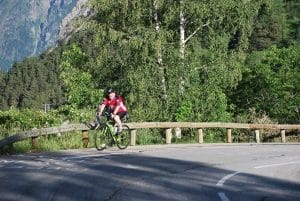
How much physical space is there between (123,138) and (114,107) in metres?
1.33

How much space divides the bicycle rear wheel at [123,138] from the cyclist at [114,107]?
27 centimetres

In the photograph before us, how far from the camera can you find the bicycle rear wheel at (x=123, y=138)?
20.2 m

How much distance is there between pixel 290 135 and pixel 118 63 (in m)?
10.3

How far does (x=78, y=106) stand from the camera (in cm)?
3656

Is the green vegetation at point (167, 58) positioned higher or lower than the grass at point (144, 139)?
higher

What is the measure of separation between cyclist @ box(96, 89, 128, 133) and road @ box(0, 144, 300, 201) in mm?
1571

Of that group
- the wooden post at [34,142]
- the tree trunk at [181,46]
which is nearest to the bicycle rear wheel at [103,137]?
the wooden post at [34,142]

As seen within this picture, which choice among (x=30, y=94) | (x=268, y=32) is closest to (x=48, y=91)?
(x=30, y=94)

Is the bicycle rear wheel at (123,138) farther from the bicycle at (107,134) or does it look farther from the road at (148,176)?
the road at (148,176)

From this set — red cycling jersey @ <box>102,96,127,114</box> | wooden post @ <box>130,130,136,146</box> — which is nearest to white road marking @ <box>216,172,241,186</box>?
red cycling jersey @ <box>102,96,127,114</box>

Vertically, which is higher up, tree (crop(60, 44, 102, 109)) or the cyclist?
tree (crop(60, 44, 102, 109))

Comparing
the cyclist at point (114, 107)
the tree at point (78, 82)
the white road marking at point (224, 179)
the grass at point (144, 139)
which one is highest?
Answer: the tree at point (78, 82)

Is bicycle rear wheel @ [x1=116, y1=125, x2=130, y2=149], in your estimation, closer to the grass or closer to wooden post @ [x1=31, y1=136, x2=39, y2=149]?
the grass

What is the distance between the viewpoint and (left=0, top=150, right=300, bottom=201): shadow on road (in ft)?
33.5
